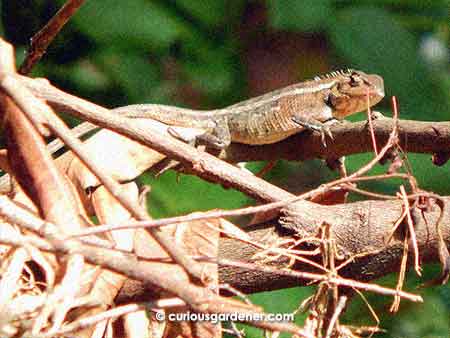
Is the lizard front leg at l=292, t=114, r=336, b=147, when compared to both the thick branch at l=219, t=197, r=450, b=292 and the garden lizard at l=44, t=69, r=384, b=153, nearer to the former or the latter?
the garden lizard at l=44, t=69, r=384, b=153

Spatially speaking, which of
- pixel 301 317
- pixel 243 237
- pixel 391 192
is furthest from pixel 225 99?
pixel 243 237

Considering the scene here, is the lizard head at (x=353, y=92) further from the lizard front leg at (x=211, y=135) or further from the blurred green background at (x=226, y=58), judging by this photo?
the lizard front leg at (x=211, y=135)

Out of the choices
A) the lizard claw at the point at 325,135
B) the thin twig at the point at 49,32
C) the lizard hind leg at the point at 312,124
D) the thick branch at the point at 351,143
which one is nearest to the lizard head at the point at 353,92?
the lizard hind leg at the point at 312,124

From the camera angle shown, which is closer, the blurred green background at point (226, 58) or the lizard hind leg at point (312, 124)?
the lizard hind leg at point (312, 124)

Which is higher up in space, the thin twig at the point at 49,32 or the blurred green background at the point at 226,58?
the thin twig at the point at 49,32

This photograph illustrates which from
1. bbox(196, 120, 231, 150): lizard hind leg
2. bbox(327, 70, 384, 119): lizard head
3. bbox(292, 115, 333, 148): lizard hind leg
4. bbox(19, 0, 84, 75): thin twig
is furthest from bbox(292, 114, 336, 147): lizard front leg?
bbox(19, 0, 84, 75): thin twig

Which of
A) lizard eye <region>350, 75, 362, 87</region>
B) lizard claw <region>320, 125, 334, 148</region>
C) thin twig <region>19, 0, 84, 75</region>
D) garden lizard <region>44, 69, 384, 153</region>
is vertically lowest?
garden lizard <region>44, 69, 384, 153</region>

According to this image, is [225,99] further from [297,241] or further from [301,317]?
[297,241]
